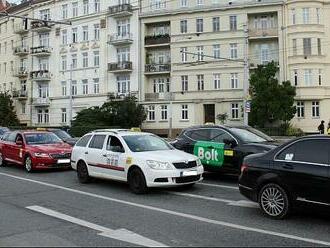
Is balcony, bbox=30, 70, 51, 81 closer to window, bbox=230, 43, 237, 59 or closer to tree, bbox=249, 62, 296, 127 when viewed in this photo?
window, bbox=230, 43, 237, 59

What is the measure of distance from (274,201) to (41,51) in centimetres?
6430

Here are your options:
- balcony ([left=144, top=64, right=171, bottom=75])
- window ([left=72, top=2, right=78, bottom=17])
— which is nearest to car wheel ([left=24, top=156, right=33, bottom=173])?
balcony ([left=144, top=64, right=171, bottom=75])

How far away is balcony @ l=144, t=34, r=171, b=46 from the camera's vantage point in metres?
57.7

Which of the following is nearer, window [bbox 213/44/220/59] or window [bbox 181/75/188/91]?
window [bbox 213/44/220/59]

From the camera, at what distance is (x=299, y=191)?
8.47 meters

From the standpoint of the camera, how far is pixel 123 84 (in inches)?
2384

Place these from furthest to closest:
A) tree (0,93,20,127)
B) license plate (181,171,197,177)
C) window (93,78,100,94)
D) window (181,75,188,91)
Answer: tree (0,93,20,127)
window (93,78,100,94)
window (181,75,188,91)
license plate (181,171,197,177)

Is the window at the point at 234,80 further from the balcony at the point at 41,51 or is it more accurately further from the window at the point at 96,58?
the balcony at the point at 41,51

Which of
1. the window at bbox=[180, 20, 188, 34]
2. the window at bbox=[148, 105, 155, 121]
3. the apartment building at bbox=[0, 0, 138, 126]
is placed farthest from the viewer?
the apartment building at bbox=[0, 0, 138, 126]

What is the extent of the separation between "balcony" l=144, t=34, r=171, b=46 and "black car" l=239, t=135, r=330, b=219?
4940cm

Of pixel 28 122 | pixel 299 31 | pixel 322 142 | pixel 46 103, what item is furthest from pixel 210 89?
pixel 322 142

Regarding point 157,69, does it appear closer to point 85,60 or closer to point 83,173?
point 85,60

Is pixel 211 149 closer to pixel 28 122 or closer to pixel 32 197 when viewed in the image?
pixel 32 197

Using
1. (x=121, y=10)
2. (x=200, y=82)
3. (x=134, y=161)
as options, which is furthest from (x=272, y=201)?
(x=121, y=10)
